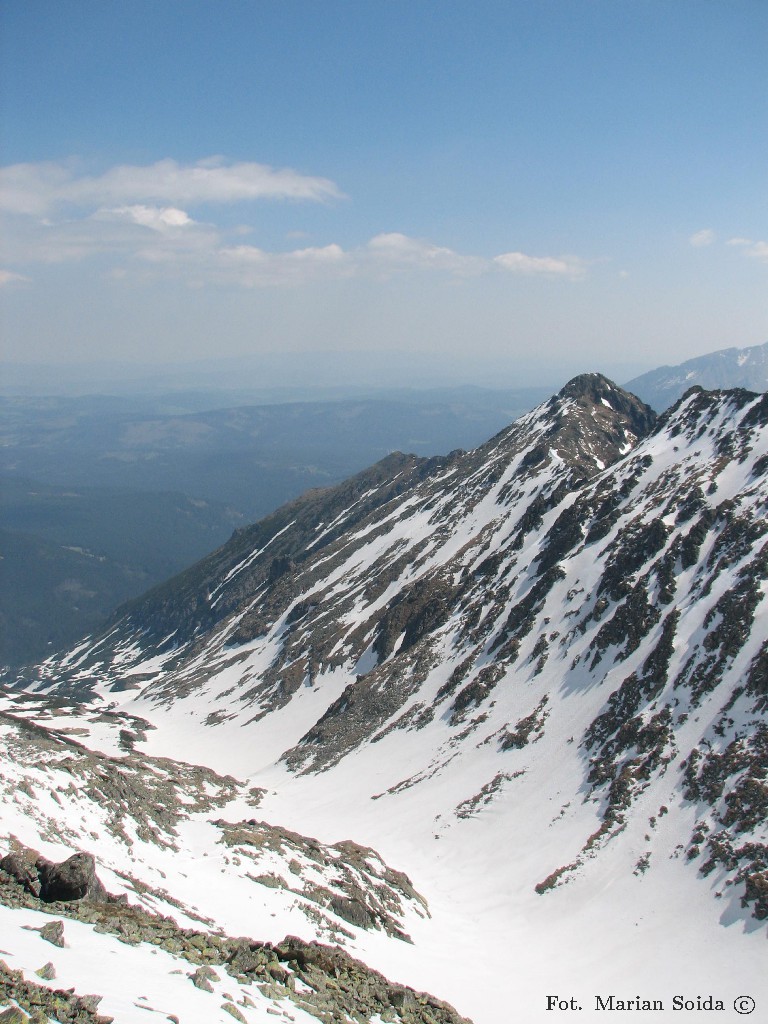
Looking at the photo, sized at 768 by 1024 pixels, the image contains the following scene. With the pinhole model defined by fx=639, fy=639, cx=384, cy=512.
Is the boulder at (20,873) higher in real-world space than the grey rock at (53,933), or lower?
lower

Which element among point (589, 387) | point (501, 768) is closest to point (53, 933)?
point (501, 768)

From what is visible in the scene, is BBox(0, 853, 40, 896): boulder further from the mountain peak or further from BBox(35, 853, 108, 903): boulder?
the mountain peak

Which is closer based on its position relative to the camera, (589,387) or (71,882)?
Result: (71,882)

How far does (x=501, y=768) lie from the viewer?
5522cm

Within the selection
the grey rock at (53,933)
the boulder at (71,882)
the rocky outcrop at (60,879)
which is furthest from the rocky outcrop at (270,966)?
the grey rock at (53,933)

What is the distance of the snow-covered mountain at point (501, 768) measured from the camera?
100ft

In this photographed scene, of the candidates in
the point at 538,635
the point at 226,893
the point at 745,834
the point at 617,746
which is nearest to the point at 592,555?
the point at 538,635

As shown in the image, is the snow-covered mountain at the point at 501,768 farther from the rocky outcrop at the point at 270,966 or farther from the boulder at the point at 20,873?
the boulder at the point at 20,873

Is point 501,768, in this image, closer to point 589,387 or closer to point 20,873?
point 20,873

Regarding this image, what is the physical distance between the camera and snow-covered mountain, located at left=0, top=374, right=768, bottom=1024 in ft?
100

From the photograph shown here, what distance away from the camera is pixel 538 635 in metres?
68.8

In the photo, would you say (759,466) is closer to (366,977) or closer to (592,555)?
(592,555)

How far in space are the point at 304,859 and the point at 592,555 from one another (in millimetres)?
48510

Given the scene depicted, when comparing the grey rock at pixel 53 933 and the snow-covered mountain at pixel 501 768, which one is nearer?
the grey rock at pixel 53 933
